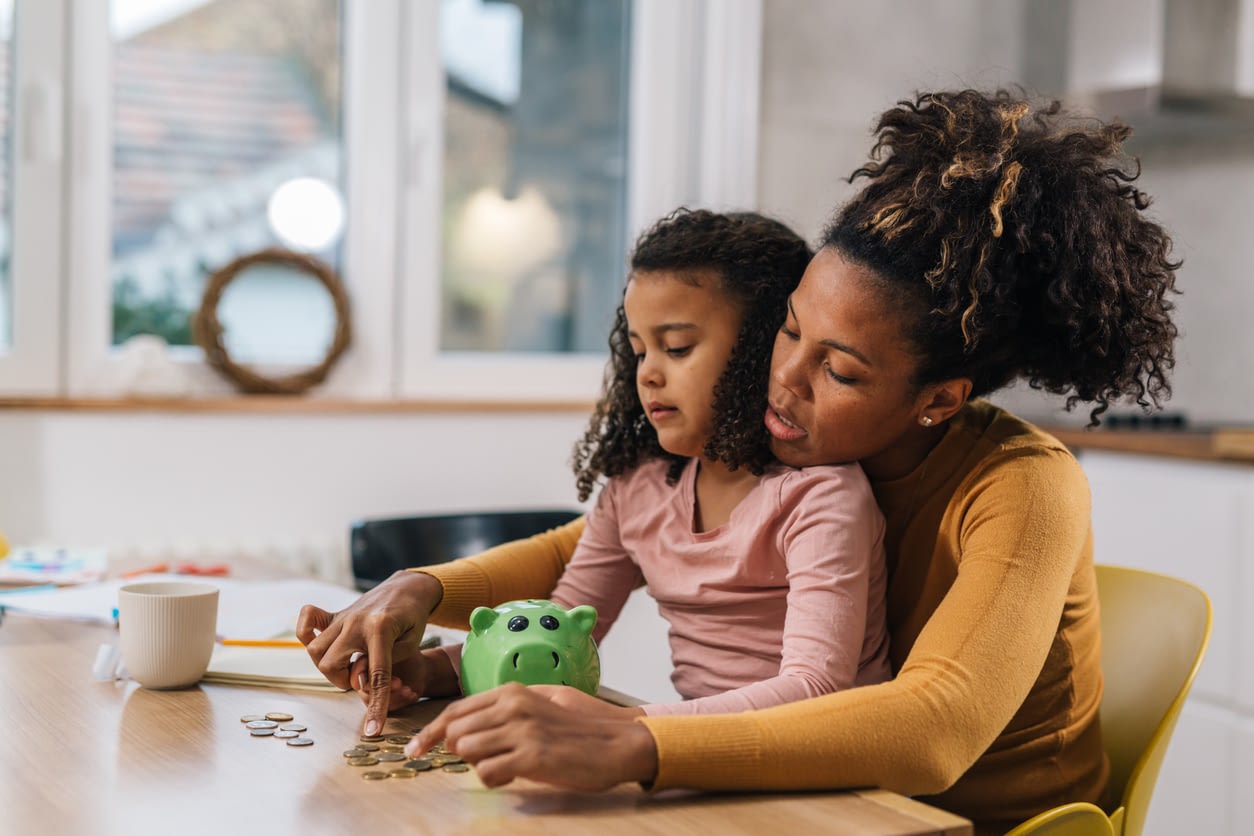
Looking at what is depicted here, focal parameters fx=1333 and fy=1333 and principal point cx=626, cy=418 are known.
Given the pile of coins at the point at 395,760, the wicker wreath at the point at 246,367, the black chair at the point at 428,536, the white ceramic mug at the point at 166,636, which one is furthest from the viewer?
the wicker wreath at the point at 246,367

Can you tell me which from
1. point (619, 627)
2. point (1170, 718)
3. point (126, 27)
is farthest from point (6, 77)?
point (1170, 718)

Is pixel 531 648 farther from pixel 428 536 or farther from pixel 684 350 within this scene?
pixel 428 536

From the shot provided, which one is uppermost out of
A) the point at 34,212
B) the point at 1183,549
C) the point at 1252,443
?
the point at 34,212

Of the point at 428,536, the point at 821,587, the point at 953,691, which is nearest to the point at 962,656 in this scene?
the point at 953,691

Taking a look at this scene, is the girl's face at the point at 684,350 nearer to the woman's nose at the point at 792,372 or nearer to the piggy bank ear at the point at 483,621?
the woman's nose at the point at 792,372

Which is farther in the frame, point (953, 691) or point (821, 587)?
point (821, 587)

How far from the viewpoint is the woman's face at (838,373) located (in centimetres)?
121

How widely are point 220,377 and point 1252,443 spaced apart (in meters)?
2.07

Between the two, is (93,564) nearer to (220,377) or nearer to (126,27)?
(220,377)

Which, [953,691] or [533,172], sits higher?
[533,172]

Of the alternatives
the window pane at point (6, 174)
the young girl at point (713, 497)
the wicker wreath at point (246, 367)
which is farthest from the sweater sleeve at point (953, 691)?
the window pane at point (6, 174)

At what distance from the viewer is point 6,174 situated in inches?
108

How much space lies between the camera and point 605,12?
3.32 m

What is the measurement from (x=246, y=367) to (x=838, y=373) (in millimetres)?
1938
